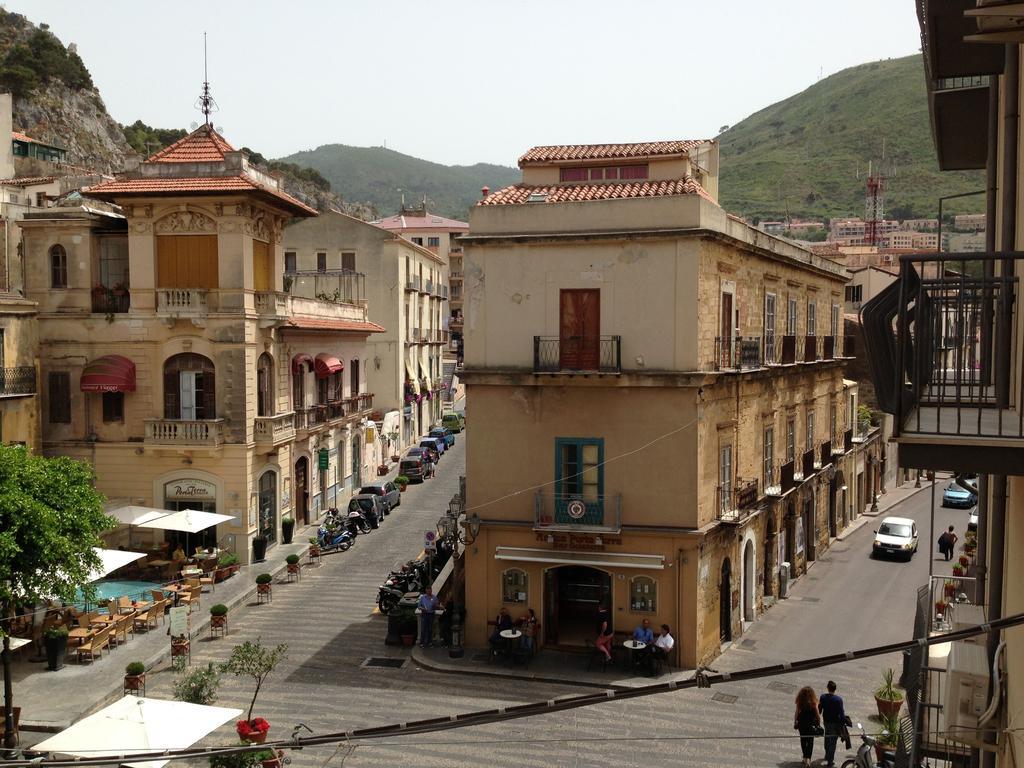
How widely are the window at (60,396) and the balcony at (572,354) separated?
59.9 ft

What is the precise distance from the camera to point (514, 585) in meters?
24.8

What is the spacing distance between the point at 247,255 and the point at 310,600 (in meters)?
11.9

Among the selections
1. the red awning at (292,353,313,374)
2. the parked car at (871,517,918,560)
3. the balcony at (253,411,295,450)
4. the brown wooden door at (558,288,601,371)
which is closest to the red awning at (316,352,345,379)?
the red awning at (292,353,313,374)

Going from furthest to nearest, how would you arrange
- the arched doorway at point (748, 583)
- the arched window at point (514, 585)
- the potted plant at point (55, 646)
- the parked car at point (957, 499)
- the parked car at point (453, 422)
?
the parked car at point (453, 422), the parked car at point (957, 499), the arched doorway at point (748, 583), the arched window at point (514, 585), the potted plant at point (55, 646)

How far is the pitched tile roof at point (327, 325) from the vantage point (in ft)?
119

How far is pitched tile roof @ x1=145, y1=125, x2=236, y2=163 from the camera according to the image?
33.3 m

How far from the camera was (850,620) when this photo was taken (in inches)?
1099

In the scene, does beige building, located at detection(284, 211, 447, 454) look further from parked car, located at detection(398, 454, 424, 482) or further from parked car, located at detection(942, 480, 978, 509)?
parked car, located at detection(942, 480, 978, 509)

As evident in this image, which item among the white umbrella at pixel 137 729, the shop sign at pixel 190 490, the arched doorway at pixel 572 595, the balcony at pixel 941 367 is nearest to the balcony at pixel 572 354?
the arched doorway at pixel 572 595

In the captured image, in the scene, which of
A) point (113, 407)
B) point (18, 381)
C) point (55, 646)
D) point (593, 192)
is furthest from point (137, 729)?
point (113, 407)

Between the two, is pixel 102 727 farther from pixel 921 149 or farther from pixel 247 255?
pixel 921 149

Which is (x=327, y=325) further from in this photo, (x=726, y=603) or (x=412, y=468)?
(x=726, y=603)

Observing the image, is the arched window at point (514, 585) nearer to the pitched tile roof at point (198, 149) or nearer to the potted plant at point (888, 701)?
the potted plant at point (888, 701)

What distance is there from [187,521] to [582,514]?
14020mm
